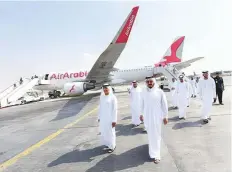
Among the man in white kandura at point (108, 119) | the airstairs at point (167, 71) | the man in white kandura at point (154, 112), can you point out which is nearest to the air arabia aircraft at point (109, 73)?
the airstairs at point (167, 71)

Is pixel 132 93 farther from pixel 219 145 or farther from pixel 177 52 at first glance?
pixel 177 52

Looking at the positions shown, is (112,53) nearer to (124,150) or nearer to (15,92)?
(15,92)

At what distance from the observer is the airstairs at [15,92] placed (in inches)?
1035

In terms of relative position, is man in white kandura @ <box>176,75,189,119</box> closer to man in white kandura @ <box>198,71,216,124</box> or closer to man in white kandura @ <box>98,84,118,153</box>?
man in white kandura @ <box>198,71,216,124</box>

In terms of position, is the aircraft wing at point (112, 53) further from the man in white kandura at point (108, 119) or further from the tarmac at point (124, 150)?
the man in white kandura at point (108, 119)

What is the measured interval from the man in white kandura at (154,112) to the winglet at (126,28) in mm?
13348

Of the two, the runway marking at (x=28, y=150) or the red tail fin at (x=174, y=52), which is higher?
the red tail fin at (x=174, y=52)

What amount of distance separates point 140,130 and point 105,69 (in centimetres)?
1464

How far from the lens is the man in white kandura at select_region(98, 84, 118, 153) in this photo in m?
6.83

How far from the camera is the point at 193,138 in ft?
24.6

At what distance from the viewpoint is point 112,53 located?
2100 cm

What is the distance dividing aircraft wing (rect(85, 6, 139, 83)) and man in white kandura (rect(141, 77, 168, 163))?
1324 centimetres

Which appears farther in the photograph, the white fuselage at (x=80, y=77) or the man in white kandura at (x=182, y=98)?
the white fuselage at (x=80, y=77)

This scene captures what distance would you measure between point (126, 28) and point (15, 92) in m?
15.2
